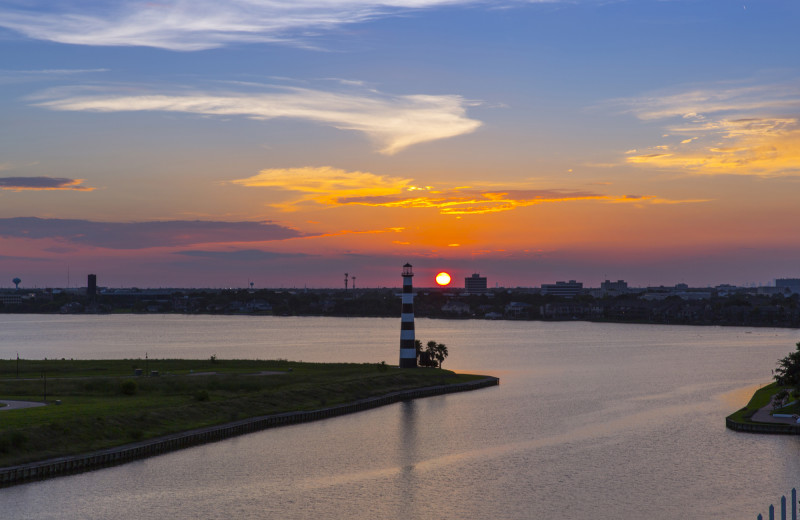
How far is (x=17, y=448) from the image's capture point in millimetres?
45250

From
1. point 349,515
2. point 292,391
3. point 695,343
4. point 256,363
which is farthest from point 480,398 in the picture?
point 695,343

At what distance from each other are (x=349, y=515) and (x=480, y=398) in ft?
153

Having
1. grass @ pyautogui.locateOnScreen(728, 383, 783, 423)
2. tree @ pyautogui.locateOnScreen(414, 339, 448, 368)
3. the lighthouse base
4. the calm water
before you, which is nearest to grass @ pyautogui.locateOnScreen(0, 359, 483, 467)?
the lighthouse base

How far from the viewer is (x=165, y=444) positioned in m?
53.3

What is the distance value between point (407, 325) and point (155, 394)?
1462 inches

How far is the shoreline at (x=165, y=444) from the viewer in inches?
1727

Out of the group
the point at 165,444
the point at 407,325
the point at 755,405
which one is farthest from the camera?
the point at 407,325

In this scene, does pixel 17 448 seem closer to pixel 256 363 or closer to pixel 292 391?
pixel 292 391

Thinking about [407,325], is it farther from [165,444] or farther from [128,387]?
[165,444]

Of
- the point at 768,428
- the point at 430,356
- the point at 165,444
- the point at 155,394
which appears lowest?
the point at 165,444

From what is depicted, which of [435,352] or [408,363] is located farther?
[435,352]

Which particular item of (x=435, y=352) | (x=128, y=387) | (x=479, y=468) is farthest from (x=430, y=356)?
(x=479, y=468)

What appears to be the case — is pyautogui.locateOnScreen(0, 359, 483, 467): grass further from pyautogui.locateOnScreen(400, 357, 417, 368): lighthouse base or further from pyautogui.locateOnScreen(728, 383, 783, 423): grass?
pyautogui.locateOnScreen(728, 383, 783, 423): grass

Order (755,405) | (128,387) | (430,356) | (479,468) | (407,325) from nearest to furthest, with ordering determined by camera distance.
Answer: (479,468) → (128,387) → (755,405) → (407,325) → (430,356)
